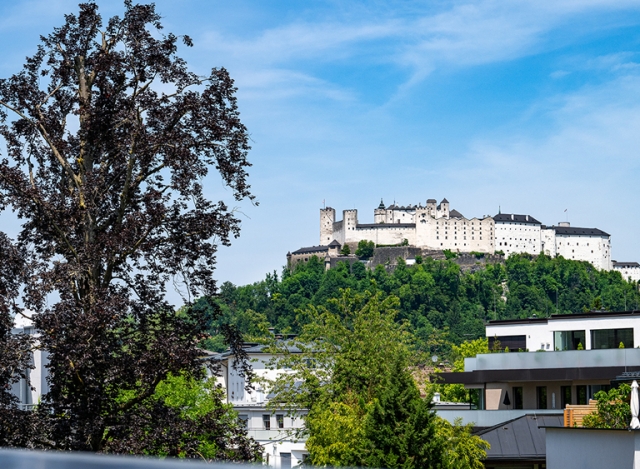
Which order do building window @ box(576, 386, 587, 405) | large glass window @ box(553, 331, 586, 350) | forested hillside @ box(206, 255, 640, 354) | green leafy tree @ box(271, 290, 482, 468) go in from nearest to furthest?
green leafy tree @ box(271, 290, 482, 468), building window @ box(576, 386, 587, 405), large glass window @ box(553, 331, 586, 350), forested hillside @ box(206, 255, 640, 354)

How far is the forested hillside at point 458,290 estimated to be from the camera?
18650 centimetres

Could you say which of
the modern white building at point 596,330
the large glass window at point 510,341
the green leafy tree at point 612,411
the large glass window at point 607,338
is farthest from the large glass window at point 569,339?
the green leafy tree at point 612,411

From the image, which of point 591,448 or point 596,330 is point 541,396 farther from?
point 591,448

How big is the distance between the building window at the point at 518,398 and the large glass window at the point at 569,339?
3.04 m

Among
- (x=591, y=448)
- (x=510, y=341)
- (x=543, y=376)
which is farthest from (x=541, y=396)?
(x=591, y=448)

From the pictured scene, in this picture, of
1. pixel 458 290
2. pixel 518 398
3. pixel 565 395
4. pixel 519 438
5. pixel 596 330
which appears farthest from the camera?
pixel 458 290

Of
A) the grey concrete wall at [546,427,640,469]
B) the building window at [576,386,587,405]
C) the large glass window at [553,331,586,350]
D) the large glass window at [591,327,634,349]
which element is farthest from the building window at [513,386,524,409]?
the grey concrete wall at [546,427,640,469]

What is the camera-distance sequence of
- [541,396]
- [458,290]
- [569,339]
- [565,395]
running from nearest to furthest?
[565,395], [541,396], [569,339], [458,290]

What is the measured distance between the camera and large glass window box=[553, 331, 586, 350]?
34906 mm

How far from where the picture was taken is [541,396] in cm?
3247

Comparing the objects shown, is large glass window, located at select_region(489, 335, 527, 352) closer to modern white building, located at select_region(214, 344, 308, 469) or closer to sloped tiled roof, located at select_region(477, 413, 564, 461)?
modern white building, located at select_region(214, 344, 308, 469)

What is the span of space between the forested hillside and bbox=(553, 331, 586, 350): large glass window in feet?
478

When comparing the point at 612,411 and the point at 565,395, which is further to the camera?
the point at 565,395

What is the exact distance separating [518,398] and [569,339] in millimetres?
3630
